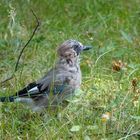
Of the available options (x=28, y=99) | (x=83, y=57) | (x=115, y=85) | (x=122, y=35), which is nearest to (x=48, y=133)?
(x=28, y=99)

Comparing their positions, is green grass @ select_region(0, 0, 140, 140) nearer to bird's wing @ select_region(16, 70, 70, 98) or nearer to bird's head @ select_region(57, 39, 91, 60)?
bird's wing @ select_region(16, 70, 70, 98)

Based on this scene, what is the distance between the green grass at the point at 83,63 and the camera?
545cm

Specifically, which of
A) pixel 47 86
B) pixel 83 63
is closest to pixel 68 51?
pixel 47 86

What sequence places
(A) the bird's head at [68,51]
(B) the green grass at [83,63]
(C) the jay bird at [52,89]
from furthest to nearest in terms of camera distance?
(A) the bird's head at [68,51] < (C) the jay bird at [52,89] < (B) the green grass at [83,63]

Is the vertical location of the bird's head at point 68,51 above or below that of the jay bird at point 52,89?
above

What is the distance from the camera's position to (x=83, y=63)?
7371 millimetres

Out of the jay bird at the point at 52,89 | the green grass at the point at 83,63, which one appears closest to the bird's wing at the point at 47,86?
the jay bird at the point at 52,89

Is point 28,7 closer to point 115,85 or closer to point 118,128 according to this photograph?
point 115,85

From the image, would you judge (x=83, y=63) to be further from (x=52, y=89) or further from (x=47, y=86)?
(x=52, y=89)

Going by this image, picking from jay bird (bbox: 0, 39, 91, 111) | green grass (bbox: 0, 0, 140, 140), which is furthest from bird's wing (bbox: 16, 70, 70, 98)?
green grass (bbox: 0, 0, 140, 140)

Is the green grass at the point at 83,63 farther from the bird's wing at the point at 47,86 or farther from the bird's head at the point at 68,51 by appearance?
the bird's head at the point at 68,51

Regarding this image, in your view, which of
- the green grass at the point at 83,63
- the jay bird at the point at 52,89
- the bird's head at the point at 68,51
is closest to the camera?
the green grass at the point at 83,63

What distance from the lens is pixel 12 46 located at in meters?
7.88

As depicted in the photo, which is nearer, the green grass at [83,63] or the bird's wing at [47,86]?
the green grass at [83,63]
